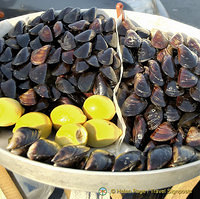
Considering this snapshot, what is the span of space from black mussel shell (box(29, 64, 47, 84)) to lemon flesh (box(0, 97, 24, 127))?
0.13 meters

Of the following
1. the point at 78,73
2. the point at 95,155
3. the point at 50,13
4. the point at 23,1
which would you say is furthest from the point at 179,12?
the point at 95,155

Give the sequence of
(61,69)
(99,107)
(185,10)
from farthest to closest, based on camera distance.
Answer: (185,10) < (61,69) < (99,107)

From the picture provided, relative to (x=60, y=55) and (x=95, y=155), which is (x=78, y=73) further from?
(x=95, y=155)

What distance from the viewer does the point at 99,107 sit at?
0.93m

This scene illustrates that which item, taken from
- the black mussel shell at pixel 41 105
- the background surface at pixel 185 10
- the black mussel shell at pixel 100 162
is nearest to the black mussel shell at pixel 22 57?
the black mussel shell at pixel 41 105

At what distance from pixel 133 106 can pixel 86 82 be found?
223 millimetres

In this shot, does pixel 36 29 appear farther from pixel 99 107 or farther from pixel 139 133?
pixel 139 133

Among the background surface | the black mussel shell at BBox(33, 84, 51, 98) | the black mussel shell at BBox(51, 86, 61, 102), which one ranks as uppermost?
the black mussel shell at BBox(33, 84, 51, 98)

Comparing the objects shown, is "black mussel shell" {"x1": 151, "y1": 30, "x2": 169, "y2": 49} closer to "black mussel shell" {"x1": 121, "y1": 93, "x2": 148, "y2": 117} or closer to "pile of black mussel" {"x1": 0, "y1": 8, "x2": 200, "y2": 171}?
"pile of black mussel" {"x1": 0, "y1": 8, "x2": 200, "y2": 171}

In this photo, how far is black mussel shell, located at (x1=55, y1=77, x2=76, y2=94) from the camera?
100 cm

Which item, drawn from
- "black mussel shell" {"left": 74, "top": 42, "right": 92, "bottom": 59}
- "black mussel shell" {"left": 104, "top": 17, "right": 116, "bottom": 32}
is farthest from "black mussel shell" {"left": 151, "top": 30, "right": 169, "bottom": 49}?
"black mussel shell" {"left": 74, "top": 42, "right": 92, "bottom": 59}

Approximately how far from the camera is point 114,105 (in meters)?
1.00

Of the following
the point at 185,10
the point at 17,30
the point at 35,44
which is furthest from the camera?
the point at 185,10

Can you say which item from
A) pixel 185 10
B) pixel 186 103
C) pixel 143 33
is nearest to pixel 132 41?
pixel 143 33
